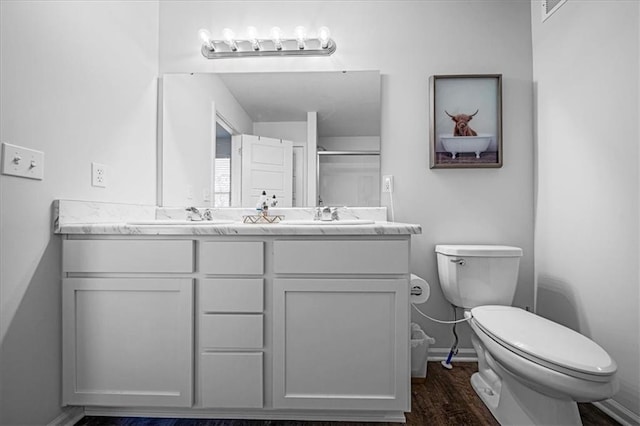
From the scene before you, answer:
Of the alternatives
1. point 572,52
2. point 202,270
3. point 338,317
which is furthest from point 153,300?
point 572,52

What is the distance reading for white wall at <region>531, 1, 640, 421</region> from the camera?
1.36 m

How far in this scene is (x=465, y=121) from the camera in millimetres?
1998

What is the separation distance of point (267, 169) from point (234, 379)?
1.17m

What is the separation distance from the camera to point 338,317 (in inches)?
51.5

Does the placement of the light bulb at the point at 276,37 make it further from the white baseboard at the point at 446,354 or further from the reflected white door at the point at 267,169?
the white baseboard at the point at 446,354

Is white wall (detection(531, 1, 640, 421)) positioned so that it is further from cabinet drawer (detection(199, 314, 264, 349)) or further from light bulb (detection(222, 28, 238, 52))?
light bulb (detection(222, 28, 238, 52))

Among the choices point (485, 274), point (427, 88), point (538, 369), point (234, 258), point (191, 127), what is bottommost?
point (538, 369)

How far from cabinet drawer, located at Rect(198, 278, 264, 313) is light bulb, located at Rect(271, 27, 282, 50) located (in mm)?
1433

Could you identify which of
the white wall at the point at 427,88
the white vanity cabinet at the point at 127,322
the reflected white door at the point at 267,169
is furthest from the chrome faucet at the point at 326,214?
the white vanity cabinet at the point at 127,322

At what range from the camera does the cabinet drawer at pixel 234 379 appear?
1.31 meters

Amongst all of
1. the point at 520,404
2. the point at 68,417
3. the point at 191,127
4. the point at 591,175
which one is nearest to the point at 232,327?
the point at 68,417

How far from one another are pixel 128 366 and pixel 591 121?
2.32m

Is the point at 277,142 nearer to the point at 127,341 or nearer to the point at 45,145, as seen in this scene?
the point at 45,145

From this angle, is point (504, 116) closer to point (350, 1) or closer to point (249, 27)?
point (350, 1)
